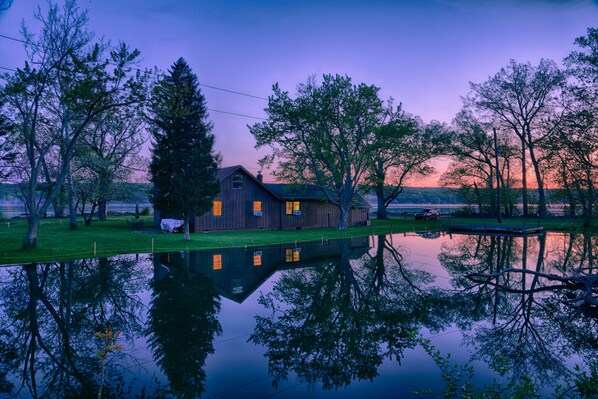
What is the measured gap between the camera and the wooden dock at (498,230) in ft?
110

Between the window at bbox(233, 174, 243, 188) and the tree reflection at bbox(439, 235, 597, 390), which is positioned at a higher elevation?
the window at bbox(233, 174, 243, 188)

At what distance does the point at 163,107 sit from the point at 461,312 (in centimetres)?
1886

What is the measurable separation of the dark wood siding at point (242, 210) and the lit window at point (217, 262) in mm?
12576

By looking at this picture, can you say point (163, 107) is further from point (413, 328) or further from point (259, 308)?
point (413, 328)

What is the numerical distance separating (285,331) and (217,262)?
9.35m

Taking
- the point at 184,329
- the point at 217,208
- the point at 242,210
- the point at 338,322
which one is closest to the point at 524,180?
the point at 242,210

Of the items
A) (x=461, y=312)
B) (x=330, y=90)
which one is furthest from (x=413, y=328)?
(x=330, y=90)

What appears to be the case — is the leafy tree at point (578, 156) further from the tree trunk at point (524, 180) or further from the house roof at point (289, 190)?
the tree trunk at point (524, 180)

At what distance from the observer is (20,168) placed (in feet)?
Answer: 98.2

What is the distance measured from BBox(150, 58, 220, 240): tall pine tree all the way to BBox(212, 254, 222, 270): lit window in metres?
6.99

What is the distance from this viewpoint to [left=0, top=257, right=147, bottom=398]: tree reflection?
5.91 meters

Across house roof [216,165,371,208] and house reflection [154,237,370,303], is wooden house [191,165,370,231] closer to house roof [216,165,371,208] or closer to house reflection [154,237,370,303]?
house roof [216,165,371,208]

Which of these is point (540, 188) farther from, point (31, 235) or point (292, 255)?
point (31, 235)

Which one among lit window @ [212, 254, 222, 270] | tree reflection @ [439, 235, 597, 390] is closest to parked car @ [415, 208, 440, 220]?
tree reflection @ [439, 235, 597, 390]
